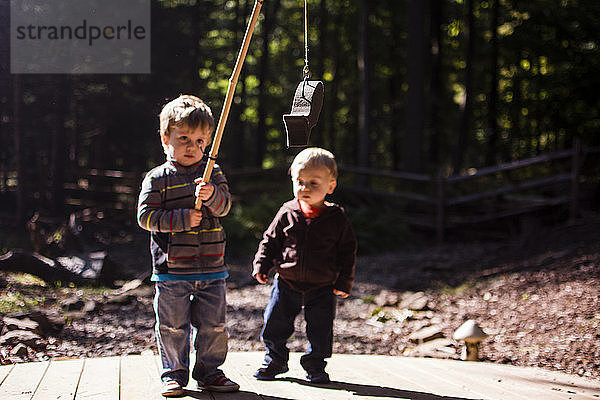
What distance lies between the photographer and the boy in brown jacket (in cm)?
329

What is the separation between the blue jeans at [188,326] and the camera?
3.01 meters

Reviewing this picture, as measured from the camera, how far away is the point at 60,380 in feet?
10.2

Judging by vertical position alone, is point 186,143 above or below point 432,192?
above

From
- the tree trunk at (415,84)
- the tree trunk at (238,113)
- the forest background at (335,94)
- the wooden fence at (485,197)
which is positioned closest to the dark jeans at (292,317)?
the forest background at (335,94)

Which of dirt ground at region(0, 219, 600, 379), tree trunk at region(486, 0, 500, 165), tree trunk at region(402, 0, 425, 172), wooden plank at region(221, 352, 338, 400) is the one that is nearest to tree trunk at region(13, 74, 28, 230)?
dirt ground at region(0, 219, 600, 379)

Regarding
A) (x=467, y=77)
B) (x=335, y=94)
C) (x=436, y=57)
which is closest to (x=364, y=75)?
(x=467, y=77)

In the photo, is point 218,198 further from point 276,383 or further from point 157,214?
point 276,383

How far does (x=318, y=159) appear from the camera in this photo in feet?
10.8

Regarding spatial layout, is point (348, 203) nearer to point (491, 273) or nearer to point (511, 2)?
point (491, 273)

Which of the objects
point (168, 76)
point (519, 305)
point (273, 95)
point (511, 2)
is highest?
point (511, 2)

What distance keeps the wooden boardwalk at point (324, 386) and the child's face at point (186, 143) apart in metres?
1.05

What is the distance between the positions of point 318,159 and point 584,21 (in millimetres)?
14377

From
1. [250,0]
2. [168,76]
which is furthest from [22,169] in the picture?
[250,0]

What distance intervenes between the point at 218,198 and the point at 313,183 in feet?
1.80
